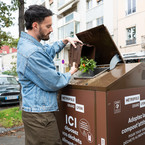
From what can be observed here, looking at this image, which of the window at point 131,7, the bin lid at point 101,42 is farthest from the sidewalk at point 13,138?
the window at point 131,7

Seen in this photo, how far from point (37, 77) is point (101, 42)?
0.94 meters

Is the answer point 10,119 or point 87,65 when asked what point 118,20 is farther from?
point 87,65

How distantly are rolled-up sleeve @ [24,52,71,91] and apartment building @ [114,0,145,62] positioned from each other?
12.1 m

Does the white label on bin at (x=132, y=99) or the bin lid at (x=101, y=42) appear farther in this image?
the bin lid at (x=101, y=42)

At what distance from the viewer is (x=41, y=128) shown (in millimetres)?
1494

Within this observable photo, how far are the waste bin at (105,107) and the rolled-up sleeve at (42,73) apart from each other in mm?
281

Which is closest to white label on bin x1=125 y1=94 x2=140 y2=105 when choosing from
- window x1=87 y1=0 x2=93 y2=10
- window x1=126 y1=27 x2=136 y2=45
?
window x1=126 y1=27 x2=136 y2=45

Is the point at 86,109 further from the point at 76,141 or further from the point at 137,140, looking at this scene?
the point at 137,140

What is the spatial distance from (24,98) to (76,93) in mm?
513

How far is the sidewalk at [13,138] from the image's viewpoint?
3.18 meters

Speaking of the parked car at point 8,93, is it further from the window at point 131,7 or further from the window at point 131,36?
the window at point 131,7

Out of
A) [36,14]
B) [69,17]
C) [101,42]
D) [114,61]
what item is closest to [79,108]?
[114,61]

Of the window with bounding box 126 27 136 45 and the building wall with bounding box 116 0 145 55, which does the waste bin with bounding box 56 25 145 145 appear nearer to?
the building wall with bounding box 116 0 145 55

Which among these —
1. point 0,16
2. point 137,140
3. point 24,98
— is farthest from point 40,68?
point 0,16
